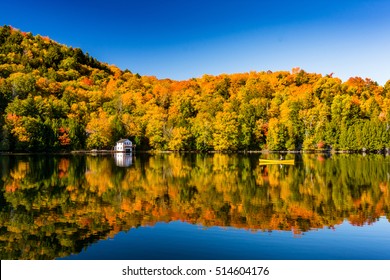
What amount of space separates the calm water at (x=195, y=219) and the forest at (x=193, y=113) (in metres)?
53.9

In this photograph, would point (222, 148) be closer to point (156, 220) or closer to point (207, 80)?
point (207, 80)

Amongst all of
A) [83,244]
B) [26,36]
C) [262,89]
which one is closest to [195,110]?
[262,89]

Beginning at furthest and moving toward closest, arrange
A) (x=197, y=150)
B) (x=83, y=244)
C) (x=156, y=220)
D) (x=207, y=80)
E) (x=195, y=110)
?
1. (x=207, y=80)
2. (x=195, y=110)
3. (x=197, y=150)
4. (x=156, y=220)
5. (x=83, y=244)

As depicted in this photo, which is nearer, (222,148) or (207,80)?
(222,148)

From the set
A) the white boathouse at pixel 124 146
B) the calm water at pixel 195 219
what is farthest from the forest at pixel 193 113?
Answer: the calm water at pixel 195 219

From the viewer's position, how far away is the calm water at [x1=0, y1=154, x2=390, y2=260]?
1386 centimetres

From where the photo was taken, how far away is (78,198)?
23281 mm

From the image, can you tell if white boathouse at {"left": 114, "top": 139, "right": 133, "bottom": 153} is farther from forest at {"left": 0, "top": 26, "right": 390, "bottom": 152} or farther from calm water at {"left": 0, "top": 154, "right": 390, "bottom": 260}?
calm water at {"left": 0, "top": 154, "right": 390, "bottom": 260}

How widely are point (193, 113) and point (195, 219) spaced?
9061 centimetres

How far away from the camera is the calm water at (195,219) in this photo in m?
13.9

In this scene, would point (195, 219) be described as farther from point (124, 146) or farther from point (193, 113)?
point (193, 113)

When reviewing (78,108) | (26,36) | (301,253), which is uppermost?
(26,36)

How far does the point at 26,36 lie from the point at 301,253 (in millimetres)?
138494

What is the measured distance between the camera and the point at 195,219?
18562mm
